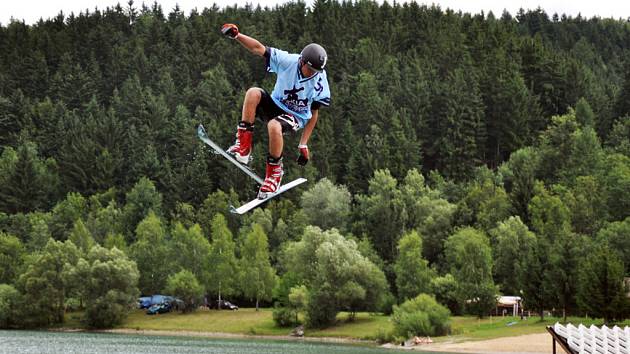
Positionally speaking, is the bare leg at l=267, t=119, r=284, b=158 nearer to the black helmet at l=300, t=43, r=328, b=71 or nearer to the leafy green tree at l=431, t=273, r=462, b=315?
the black helmet at l=300, t=43, r=328, b=71

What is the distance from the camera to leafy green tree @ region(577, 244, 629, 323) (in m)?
97.8

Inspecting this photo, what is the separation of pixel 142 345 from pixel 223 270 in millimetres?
36999

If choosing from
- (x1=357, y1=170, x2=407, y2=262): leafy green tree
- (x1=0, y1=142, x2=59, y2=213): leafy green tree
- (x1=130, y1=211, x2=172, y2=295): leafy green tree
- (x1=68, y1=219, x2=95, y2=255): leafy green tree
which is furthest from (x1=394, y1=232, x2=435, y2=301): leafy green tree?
(x1=0, y1=142, x2=59, y2=213): leafy green tree

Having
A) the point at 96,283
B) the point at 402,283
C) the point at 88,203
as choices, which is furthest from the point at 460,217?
the point at 88,203

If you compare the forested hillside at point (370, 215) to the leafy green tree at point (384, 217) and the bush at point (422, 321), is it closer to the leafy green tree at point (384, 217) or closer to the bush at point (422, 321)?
the leafy green tree at point (384, 217)

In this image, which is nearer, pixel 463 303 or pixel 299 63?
pixel 299 63

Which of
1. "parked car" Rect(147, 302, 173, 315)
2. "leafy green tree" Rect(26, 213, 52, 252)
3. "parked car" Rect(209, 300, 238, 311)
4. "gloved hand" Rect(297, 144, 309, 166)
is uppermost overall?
"leafy green tree" Rect(26, 213, 52, 252)

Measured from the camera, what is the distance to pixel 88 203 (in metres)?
186

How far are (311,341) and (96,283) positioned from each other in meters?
23.8

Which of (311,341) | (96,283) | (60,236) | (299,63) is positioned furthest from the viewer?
(60,236)

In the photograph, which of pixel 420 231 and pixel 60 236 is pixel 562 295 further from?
pixel 60 236

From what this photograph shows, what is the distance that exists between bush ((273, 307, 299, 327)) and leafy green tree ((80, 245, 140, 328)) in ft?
50.6

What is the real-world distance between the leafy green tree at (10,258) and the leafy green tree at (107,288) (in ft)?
57.2

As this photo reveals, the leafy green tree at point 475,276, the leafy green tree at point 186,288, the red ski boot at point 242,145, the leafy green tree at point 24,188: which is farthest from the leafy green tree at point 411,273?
the red ski boot at point 242,145
